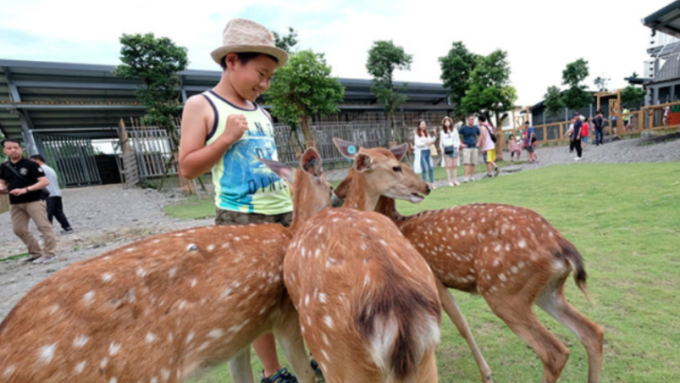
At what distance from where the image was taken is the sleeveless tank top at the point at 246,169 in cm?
193

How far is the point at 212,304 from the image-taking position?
1418mm

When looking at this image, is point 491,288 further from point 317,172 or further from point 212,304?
point 212,304

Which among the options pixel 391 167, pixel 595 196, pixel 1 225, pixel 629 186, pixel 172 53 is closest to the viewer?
pixel 391 167

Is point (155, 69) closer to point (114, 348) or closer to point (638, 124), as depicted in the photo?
point (114, 348)

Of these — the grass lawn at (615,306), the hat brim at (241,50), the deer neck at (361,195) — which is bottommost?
the grass lawn at (615,306)

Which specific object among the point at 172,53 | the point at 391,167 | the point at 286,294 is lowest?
the point at 286,294

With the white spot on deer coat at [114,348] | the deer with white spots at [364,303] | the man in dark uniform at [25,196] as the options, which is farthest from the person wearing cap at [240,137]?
the man in dark uniform at [25,196]

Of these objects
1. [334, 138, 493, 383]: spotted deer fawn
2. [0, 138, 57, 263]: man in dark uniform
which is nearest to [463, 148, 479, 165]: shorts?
[334, 138, 493, 383]: spotted deer fawn

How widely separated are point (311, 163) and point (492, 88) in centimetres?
1955

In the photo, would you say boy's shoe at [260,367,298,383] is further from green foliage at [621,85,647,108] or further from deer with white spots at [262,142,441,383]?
green foliage at [621,85,647,108]

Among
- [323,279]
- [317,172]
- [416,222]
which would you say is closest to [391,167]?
[416,222]

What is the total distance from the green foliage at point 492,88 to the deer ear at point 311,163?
19365 millimetres

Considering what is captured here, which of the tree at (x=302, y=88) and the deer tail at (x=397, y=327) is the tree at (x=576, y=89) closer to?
the tree at (x=302, y=88)

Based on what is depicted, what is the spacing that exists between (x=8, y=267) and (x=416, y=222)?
6.73m
